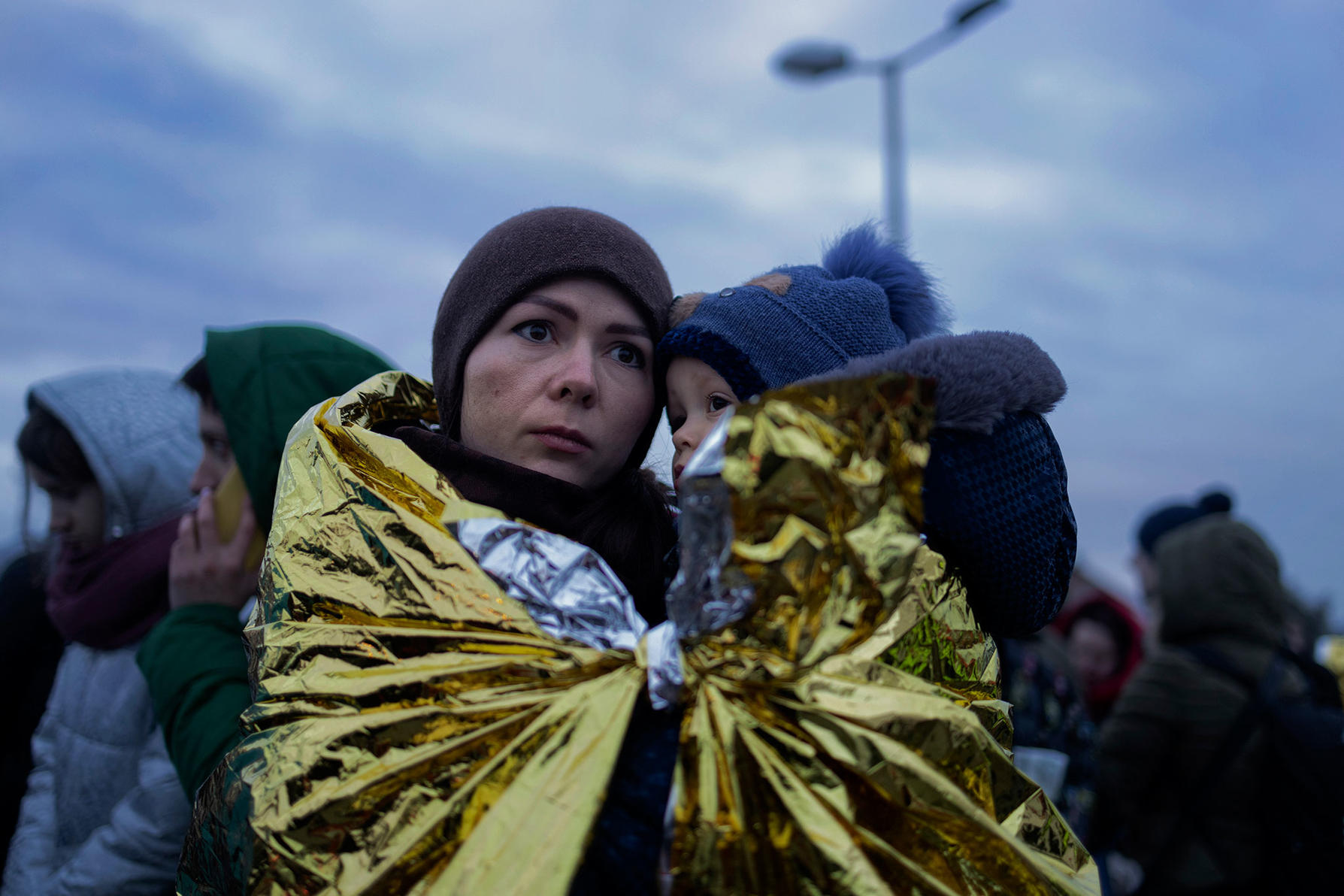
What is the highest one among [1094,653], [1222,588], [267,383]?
[267,383]

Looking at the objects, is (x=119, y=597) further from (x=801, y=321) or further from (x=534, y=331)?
(x=801, y=321)

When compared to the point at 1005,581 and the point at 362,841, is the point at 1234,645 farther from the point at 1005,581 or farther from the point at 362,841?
the point at 362,841

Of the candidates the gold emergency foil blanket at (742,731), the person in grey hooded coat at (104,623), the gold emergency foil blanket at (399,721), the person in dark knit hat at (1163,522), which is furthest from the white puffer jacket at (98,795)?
the person in dark knit hat at (1163,522)

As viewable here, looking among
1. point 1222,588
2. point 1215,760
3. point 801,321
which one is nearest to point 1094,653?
point 1222,588

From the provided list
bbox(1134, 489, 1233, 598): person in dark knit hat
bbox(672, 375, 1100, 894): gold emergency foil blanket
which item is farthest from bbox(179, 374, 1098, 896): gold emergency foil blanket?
bbox(1134, 489, 1233, 598): person in dark knit hat

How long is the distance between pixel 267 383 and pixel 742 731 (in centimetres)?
168

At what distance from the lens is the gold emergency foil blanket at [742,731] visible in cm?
105

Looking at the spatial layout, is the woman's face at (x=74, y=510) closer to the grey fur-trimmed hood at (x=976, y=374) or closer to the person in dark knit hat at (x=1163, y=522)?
the grey fur-trimmed hood at (x=976, y=374)

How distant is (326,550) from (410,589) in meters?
0.19

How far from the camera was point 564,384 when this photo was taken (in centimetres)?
158

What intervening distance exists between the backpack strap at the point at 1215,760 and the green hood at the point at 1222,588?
18 cm

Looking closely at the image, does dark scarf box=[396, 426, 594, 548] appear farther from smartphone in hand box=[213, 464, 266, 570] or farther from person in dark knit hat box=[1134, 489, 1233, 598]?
person in dark knit hat box=[1134, 489, 1233, 598]

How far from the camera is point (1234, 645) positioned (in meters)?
3.54

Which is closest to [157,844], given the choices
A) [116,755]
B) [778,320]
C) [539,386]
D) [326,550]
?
[116,755]
